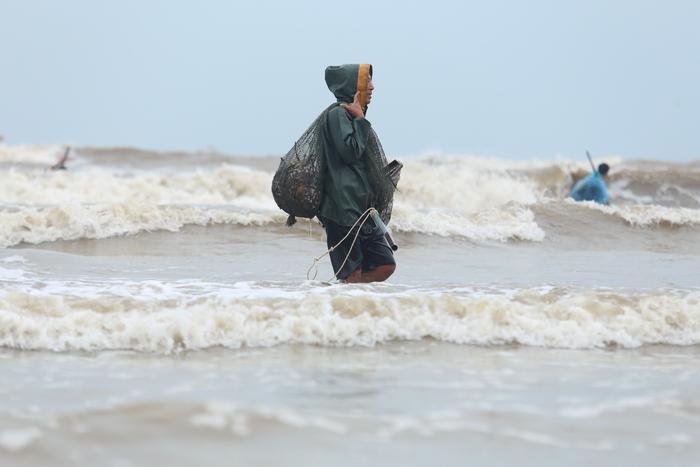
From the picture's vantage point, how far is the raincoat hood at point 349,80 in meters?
7.35

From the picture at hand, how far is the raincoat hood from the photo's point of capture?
735 centimetres

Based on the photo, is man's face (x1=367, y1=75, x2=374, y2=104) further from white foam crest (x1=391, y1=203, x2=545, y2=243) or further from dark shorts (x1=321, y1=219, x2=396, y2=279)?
white foam crest (x1=391, y1=203, x2=545, y2=243)

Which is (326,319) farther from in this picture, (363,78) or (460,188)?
(460,188)

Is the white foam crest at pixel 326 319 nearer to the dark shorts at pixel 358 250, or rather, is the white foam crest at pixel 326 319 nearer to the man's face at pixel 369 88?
the dark shorts at pixel 358 250

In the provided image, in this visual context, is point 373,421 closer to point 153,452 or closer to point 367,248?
point 153,452

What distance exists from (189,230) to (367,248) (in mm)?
6521

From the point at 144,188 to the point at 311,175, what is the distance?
1421 cm

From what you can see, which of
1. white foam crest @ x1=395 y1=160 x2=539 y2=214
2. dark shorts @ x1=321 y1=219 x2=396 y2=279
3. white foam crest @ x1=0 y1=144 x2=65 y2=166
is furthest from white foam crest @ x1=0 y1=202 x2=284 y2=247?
white foam crest @ x1=0 y1=144 x2=65 y2=166

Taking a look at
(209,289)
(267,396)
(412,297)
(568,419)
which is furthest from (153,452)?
(209,289)

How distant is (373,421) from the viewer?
475cm

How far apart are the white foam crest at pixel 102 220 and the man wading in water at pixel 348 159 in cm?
655

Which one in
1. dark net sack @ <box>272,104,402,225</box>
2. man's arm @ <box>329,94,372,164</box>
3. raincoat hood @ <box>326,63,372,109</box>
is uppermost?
raincoat hood @ <box>326,63,372,109</box>

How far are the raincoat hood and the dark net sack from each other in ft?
0.41

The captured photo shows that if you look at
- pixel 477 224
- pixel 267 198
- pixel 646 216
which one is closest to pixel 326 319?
pixel 477 224
